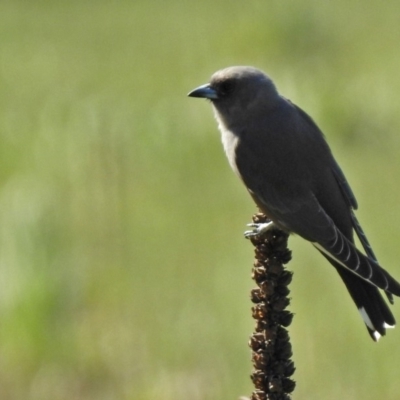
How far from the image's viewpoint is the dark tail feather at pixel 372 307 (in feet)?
19.4

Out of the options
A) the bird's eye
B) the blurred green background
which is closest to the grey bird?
the bird's eye

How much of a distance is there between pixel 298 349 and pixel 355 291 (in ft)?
7.47

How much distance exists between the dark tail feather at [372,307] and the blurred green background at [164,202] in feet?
5.91

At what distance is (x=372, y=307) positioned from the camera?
597 centimetres

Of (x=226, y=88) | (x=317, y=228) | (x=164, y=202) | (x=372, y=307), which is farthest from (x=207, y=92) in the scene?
(x=164, y=202)

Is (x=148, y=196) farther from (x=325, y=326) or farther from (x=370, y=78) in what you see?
(x=370, y=78)

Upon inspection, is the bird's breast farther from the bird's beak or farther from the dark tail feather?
the dark tail feather

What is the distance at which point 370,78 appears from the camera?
47.5 feet

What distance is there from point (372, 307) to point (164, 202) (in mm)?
5347

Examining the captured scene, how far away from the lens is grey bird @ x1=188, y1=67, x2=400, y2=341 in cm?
600

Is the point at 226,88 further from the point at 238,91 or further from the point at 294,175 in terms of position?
the point at 294,175

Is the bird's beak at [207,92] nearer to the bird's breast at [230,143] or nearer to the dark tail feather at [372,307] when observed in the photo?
the bird's breast at [230,143]

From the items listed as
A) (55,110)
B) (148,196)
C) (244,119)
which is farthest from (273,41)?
(244,119)

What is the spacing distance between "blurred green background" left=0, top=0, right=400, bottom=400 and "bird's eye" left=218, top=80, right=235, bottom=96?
1706 mm
